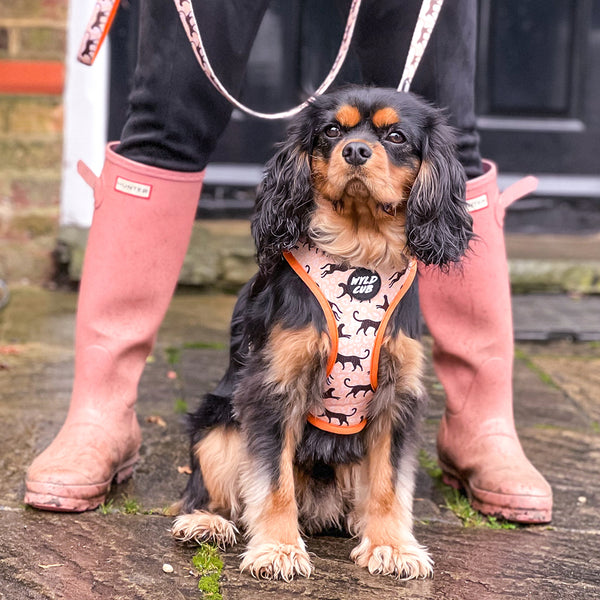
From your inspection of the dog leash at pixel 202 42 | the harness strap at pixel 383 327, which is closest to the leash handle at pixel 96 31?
the dog leash at pixel 202 42

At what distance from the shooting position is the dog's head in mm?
2129

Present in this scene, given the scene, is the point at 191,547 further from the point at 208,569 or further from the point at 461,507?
the point at 461,507

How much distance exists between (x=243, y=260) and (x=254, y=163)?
1.66 feet

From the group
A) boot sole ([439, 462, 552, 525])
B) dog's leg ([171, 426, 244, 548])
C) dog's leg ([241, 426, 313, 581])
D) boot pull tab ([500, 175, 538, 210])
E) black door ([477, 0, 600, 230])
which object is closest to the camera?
dog's leg ([241, 426, 313, 581])

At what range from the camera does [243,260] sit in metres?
4.64

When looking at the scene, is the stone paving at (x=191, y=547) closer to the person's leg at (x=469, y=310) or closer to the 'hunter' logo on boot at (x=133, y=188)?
the person's leg at (x=469, y=310)

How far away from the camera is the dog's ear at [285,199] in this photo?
217cm

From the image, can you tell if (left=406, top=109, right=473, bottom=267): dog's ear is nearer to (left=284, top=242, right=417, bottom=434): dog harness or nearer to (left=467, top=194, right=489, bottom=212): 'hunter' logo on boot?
(left=284, top=242, right=417, bottom=434): dog harness

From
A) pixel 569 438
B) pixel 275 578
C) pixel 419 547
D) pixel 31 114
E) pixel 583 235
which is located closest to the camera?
pixel 275 578

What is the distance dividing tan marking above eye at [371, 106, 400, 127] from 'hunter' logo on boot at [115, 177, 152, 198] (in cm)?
68

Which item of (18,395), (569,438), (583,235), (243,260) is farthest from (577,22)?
(18,395)

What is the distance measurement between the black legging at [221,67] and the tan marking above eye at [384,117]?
39 cm

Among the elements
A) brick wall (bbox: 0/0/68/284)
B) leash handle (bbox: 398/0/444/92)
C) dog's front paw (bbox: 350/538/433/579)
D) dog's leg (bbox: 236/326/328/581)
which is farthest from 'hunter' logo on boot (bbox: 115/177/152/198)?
brick wall (bbox: 0/0/68/284)

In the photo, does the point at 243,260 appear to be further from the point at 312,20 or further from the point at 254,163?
the point at 312,20
